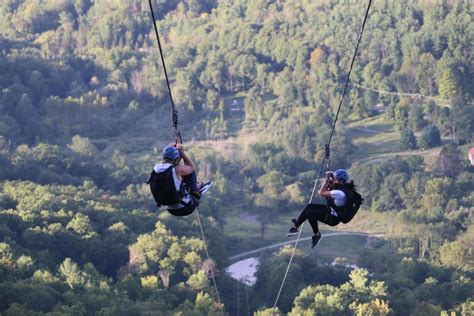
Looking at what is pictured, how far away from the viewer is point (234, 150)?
75.6 m

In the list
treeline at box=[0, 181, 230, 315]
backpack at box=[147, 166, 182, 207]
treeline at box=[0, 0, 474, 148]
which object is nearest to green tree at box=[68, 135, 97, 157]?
treeline at box=[0, 0, 474, 148]

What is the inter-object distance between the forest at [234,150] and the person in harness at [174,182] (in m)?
20.6

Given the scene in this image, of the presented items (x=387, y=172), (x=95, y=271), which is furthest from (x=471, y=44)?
(x=95, y=271)

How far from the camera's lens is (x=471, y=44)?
278 ft

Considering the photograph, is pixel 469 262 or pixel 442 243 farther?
pixel 442 243

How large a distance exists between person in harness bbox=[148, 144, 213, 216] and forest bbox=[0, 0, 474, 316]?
2064 centimetres

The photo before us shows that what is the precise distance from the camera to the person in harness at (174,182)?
1591 centimetres

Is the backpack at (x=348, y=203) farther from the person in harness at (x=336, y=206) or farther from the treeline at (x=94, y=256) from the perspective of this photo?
the treeline at (x=94, y=256)

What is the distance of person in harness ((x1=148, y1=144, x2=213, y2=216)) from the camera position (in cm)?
1591

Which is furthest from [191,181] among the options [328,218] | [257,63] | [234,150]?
[257,63]

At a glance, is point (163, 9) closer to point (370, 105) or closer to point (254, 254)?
point (370, 105)

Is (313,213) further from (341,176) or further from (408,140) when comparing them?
(408,140)

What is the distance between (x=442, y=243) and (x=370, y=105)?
28.4 metres

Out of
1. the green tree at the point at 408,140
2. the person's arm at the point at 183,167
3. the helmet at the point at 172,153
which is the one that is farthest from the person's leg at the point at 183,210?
the green tree at the point at 408,140
